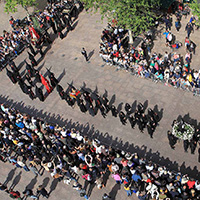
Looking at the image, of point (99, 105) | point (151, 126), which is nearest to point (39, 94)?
point (99, 105)

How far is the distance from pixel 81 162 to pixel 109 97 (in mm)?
5970

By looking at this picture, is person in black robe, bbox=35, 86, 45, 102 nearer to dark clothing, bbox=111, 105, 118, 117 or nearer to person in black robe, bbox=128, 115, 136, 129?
dark clothing, bbox=111, 105, 118, 117

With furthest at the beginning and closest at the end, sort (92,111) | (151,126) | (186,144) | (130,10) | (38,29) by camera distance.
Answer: (38,29) → (130,10) → (92,111) → (151,126) → (186,144)

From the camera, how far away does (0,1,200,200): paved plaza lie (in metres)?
15.3

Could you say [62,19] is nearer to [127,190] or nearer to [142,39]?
[142,39]

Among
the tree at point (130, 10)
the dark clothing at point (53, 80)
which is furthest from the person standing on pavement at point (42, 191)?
the tree at point (130, 10)

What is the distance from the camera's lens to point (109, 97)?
19.6m

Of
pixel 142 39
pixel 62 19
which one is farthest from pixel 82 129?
pixel 62 19

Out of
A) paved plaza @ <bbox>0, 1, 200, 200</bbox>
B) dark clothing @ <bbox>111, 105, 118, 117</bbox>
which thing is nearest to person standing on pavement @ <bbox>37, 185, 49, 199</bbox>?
paved plaza @ <bbox>0, 1, 200, 200</bbox>

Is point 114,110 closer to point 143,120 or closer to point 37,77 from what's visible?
point 143,120

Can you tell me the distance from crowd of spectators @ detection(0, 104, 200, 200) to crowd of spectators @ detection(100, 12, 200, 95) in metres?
6.23

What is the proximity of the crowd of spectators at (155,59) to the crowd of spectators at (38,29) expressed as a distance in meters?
6.02

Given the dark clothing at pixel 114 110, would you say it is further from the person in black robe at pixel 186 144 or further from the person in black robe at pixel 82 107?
the person in black robe at pixel 186 144

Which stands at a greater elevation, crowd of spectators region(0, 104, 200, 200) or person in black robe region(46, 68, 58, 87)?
person in black robe region(46, 68, 58, 87)
